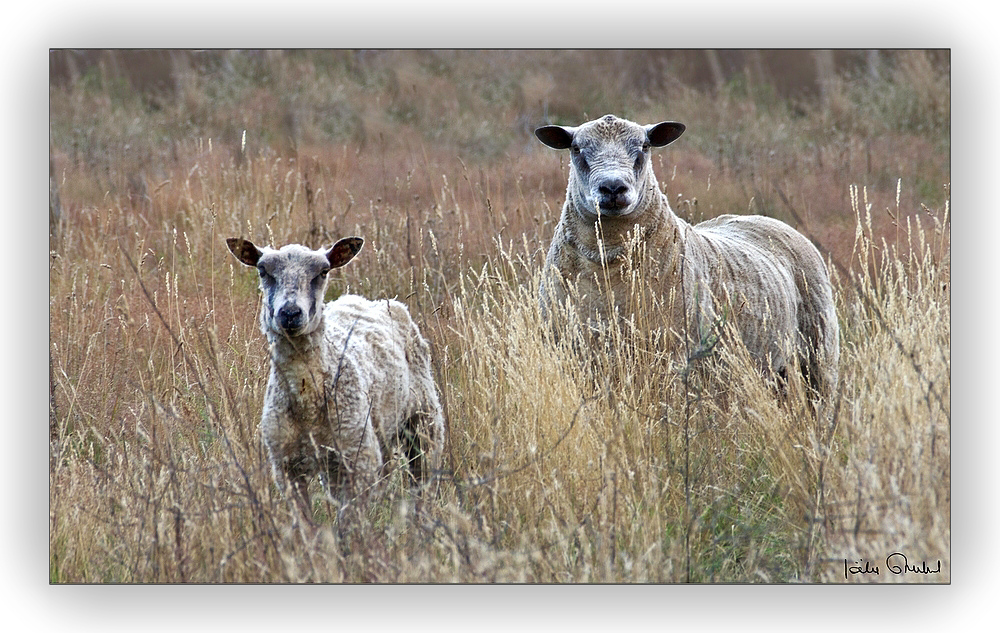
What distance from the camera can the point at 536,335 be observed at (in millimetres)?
4801

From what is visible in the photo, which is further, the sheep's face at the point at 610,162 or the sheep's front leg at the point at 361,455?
the sheep's face at the point at 610,162

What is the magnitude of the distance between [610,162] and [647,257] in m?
0.51

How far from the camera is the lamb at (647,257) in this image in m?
5.00

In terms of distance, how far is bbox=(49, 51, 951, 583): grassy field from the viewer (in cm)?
408

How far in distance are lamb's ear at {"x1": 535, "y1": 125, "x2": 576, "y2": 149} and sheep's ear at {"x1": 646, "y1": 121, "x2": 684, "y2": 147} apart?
39cm

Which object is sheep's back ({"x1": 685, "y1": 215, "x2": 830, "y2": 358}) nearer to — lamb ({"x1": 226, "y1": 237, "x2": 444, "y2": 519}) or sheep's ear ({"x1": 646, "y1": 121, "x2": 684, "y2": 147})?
sheep's ear ({"x1": 646, "y1": 121, "x2": 684, "y2": 147})

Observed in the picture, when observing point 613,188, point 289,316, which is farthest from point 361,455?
point 613,188

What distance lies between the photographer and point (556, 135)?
532 cm

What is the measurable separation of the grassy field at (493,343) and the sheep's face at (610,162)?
0.60m

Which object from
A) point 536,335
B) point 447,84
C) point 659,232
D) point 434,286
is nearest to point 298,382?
point 536,335

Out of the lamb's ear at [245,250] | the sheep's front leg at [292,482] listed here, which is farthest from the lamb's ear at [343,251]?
the sheep's front leg at [292,482]

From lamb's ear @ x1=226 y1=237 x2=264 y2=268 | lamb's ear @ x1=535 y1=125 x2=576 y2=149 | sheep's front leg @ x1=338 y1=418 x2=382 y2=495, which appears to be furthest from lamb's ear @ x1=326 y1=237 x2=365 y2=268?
lamb's ear @ x1=535 y1=125 x2=576 y2=149
